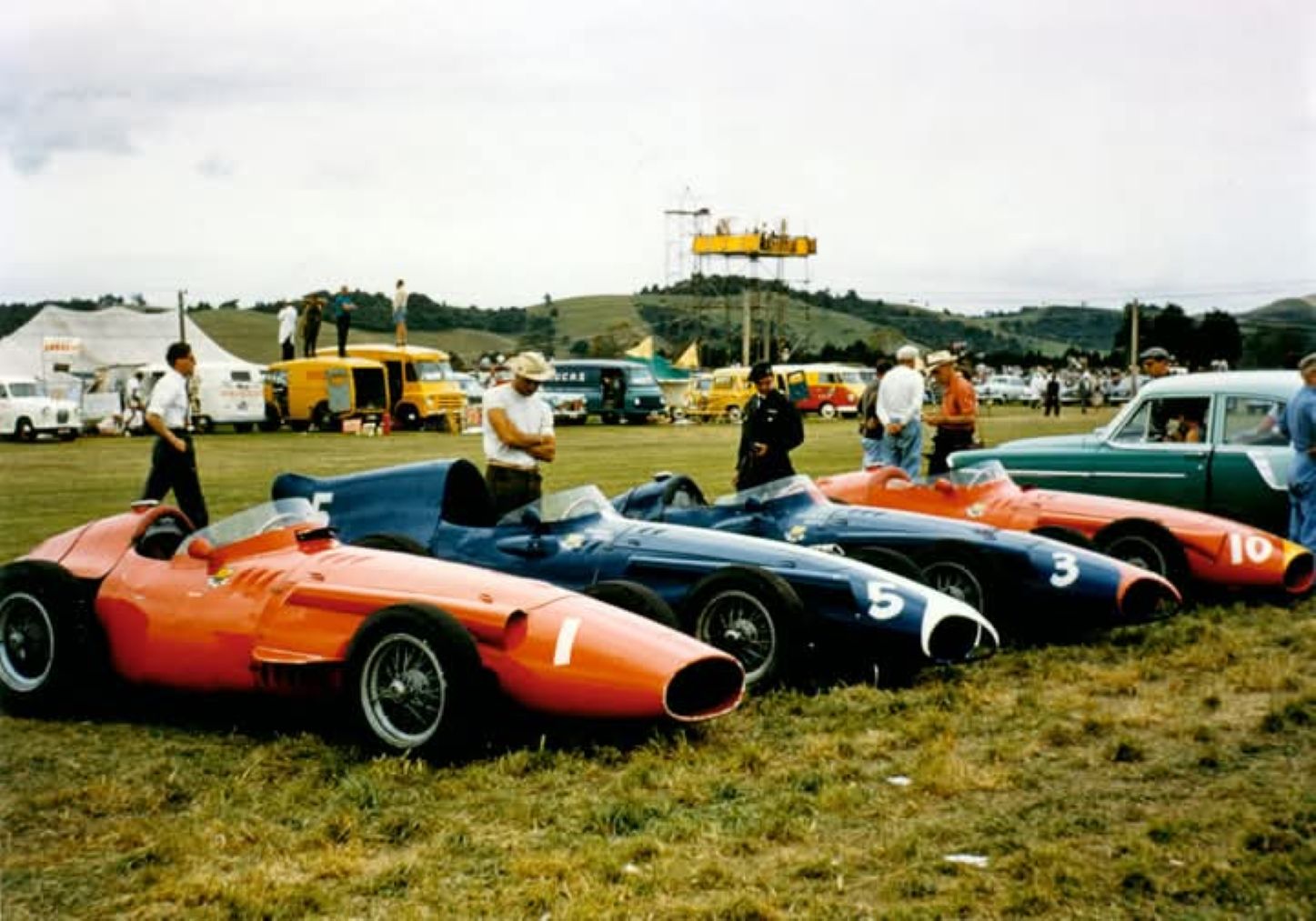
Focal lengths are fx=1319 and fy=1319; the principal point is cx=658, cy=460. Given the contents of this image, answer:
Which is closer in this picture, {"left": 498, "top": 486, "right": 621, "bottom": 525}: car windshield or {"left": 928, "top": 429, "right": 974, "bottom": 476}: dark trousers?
{"left": 498, "top": 486, "right": 621, "bottom": 525}: car windshield

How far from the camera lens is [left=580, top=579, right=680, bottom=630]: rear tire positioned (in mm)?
6562

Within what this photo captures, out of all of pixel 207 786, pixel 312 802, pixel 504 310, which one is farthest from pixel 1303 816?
pixel 504 310

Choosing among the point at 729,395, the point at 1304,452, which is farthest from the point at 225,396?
the point at 1304,452

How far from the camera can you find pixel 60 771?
576 centimetres

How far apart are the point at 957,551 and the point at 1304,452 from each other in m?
3.65

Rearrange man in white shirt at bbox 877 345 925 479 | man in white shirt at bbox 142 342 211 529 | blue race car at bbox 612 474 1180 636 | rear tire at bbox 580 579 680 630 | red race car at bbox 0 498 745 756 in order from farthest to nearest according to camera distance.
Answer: man in white shirt at bbox 877 345 925 479 < man in white shirt at bbox 142 342 211 529 < blue race car at bbox 612 474 1180 636 < rear tire at bbox 580 579 680 630 < red race car at bbox 0 498 745 756

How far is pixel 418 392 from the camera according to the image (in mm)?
36594

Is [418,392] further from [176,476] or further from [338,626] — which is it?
[338,626]

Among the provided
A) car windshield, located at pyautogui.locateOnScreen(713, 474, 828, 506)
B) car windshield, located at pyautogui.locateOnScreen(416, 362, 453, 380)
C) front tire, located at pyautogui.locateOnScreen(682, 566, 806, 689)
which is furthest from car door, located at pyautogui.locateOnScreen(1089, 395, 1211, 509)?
car windshield, located at pyautogui.locateOnScreen(416, 362, 453, 380)

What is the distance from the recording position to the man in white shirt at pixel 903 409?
40.1 ft

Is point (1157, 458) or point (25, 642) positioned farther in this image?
point (1157, 458)

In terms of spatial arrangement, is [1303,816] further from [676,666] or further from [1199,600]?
[1199,600]

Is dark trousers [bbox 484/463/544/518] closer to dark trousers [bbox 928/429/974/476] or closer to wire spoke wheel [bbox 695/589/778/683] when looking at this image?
wire spoke wheel [bbox 695/589/778/683]

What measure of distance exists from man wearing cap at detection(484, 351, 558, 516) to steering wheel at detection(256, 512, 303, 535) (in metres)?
2.27
